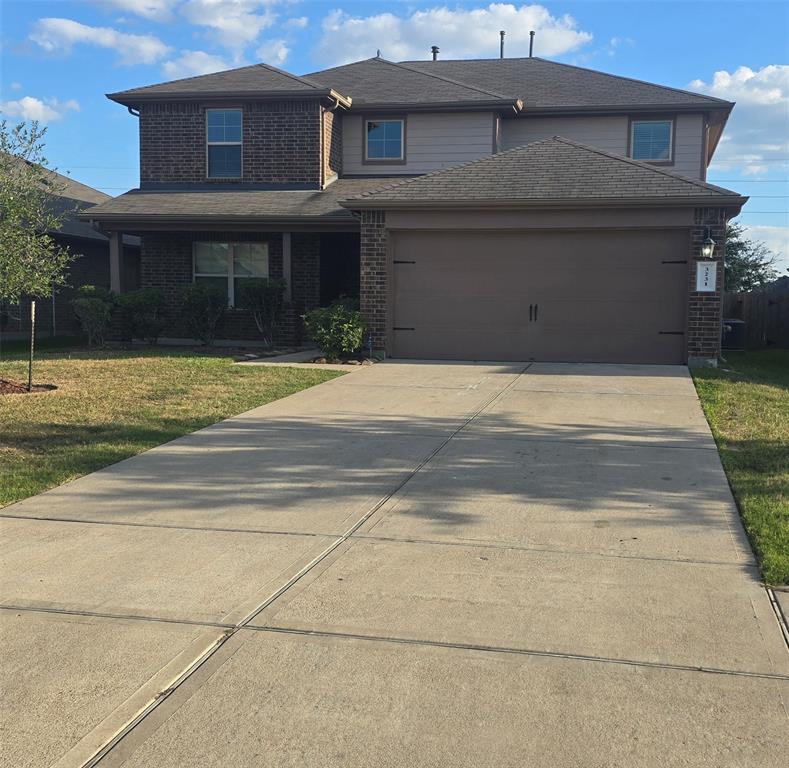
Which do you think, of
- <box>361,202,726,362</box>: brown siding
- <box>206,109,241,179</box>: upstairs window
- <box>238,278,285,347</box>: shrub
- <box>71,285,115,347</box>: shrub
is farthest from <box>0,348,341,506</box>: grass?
<box>206,109,241,179</box>: upstairs window

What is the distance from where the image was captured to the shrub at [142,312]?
59.2 feet

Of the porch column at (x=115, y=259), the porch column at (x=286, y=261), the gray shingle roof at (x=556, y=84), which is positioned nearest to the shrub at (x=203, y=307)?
the porch column at (x=286, y=261)

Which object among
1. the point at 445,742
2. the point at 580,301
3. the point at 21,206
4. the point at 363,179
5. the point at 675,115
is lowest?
the point at 445,742

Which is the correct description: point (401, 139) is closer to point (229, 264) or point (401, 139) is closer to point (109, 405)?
point (229, 264)

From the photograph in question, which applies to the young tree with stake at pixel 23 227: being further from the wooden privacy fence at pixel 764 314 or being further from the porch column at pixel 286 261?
the wooden privacy fence at pixel 764 314

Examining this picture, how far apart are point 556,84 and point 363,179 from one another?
579 cm

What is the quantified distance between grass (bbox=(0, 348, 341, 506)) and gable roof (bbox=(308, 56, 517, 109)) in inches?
328

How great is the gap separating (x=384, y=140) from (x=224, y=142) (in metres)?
3.77

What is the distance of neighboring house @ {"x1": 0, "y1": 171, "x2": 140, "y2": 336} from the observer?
21.8 m

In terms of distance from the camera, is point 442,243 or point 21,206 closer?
point 21,206

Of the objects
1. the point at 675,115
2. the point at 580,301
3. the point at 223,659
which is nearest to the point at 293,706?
the point at 223,659

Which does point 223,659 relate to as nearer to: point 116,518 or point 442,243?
point 116,518

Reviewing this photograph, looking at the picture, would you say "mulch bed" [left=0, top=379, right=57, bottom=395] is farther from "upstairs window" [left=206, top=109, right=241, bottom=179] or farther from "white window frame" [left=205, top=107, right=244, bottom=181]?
"upstairs window" [left=206, top=109, right=241, bottom=179]

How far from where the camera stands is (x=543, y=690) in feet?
11.1
